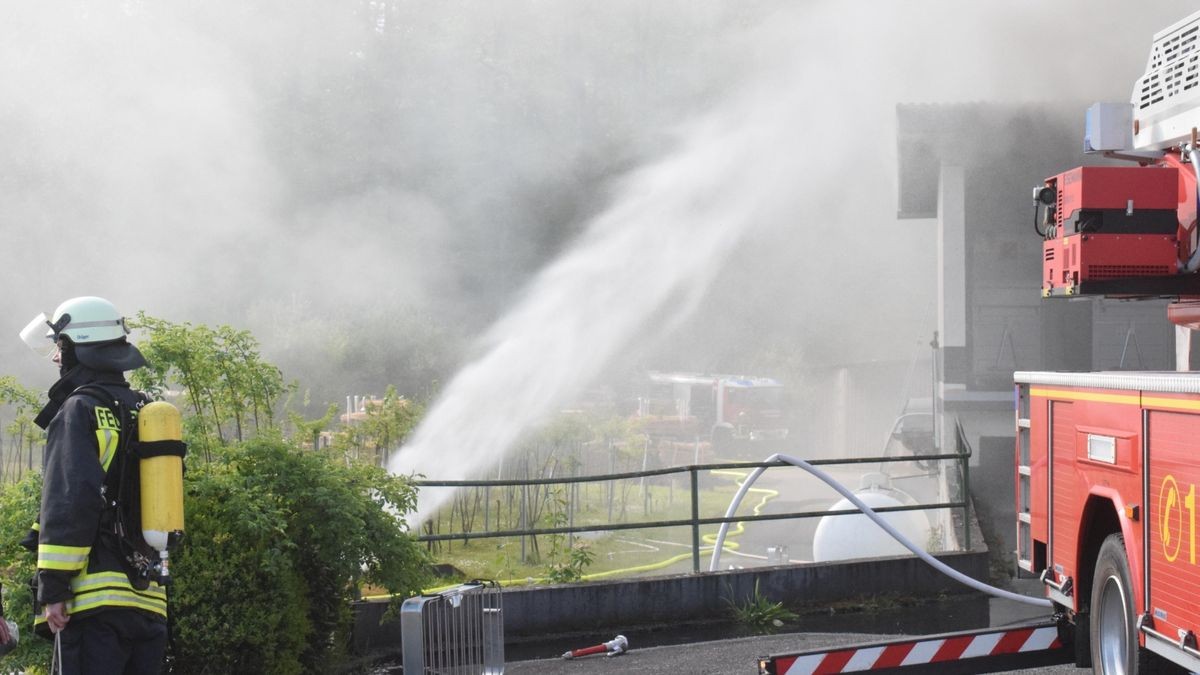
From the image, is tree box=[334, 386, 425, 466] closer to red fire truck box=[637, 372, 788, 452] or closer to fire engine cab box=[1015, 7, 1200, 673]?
fire engine cab box=[1015, 7, 1200, 673]

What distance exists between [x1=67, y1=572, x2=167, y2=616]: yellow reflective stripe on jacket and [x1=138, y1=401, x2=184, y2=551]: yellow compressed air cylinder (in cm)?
15

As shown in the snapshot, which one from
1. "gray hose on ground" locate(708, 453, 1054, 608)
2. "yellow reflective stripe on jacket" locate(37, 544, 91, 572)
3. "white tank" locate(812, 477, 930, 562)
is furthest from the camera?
"white tank" locate(812, 477, 930, 562)

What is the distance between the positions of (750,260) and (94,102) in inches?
676

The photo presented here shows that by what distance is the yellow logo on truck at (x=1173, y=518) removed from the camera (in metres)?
3.64

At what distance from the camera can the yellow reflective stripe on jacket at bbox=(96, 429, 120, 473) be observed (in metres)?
3.68

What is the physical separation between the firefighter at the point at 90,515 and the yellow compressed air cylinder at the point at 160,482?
0.08 metres

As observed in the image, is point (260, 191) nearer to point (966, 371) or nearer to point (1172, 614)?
point (966, 371)

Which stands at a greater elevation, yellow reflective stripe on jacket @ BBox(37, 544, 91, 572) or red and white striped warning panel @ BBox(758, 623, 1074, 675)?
yellow reflective stripe on jacket @ BBox(37, 544, 91, 572)

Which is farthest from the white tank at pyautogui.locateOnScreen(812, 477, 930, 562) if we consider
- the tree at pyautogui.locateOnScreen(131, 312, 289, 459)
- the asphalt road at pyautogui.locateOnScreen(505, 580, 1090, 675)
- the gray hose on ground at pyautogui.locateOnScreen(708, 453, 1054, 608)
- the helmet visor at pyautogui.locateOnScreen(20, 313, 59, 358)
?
the helmet visor at pyautogui.locateOnScreen(20, 313, 59, 358)

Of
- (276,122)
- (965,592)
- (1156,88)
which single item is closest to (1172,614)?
(1156,88)

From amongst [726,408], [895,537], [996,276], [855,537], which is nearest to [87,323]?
[895,537]

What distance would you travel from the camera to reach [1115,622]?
14.9 feet

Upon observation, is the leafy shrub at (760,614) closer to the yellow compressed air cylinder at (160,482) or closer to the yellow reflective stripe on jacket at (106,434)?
the yellow compressed air cylinder at (160,482)

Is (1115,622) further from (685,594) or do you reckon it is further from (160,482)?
(160,482)
